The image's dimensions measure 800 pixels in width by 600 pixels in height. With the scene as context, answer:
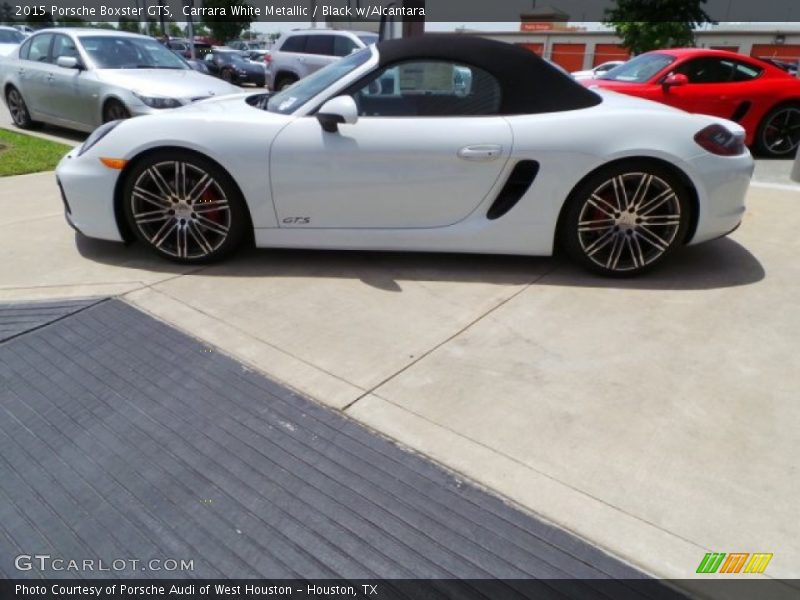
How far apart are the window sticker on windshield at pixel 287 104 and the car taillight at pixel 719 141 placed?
7.79 ft

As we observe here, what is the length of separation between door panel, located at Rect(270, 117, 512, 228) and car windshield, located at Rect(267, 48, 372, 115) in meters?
0.21

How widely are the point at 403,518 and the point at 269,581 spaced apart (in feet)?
1.43

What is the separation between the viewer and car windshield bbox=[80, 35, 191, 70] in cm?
720

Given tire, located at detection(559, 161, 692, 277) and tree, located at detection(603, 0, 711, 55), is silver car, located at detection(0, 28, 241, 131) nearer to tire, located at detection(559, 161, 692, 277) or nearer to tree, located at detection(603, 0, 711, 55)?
tire, located at detection(559, 161, 692, 277)

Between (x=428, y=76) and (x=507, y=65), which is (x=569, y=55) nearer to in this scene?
(x=507, y=65)

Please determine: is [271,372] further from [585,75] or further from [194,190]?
[585,75]

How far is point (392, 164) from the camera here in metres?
3.21

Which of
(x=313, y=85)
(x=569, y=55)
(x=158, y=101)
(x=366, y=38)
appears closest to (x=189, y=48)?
(x=366, y=38)

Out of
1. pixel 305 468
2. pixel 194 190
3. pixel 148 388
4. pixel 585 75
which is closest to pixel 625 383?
pixel 305 468

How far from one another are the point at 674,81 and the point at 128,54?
22.8 ft

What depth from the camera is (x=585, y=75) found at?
9.41 metres

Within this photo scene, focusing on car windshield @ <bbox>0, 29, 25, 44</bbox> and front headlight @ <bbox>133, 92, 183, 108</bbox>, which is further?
car windshield @ <bbox>0, 29, 25, 44</bbox>

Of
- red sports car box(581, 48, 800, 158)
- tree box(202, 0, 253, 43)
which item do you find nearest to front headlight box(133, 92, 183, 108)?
red sports car box(581, 48, 800, 158)

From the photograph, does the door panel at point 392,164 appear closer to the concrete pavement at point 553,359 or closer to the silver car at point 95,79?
the concrete pavement at point 553,359
